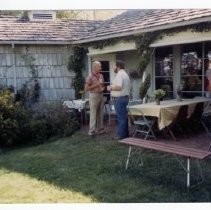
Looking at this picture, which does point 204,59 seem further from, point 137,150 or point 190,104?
point 137,150

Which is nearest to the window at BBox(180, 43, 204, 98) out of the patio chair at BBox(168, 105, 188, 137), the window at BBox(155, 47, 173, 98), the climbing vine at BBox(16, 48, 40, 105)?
the window at BBox(155, 47, 173, 98)

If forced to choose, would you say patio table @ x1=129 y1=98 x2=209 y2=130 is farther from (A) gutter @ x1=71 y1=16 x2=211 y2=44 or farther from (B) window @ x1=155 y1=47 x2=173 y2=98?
(B) window @ x1=155 y1=47 x2=173 y2=98

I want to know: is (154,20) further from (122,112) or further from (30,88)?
(30,88)

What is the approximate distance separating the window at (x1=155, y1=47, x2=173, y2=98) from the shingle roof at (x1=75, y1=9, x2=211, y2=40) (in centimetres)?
123

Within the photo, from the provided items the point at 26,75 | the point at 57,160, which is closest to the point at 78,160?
the point at 57,160

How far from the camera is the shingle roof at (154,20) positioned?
1014cm

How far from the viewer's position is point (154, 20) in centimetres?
1176

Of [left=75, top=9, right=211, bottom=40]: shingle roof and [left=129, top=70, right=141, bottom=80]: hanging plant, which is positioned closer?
[left=75, top=9, right=211, bottom=40]: shingle roof

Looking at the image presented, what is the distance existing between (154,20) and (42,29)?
5.55 metres

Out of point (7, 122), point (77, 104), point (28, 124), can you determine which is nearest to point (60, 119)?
point (77, 104)

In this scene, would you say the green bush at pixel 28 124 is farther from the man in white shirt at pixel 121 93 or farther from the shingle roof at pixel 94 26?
the shingle roof at pixel 94 26

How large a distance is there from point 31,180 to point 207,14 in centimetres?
506

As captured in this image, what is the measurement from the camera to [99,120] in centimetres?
1132

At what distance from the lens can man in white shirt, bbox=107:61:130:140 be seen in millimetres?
9625
